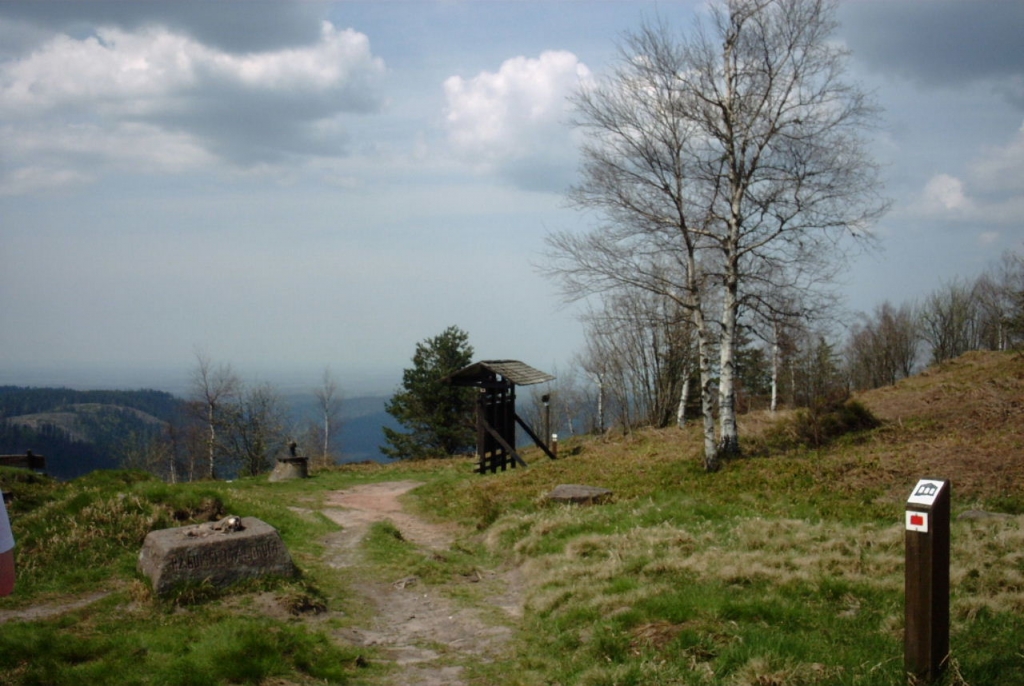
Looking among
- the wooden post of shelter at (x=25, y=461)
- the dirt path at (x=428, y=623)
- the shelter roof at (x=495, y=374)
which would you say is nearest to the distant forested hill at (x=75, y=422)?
the wooden post of shelter at (x=25, y=461)

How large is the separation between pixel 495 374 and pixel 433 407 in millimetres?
23476

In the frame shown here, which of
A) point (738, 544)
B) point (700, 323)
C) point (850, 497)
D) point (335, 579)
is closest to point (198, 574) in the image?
point (335, 579)

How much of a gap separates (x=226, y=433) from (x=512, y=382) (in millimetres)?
37951

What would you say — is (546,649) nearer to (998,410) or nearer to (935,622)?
(935,622)

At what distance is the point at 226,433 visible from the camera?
51.6 m

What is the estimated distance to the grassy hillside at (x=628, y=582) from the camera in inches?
219

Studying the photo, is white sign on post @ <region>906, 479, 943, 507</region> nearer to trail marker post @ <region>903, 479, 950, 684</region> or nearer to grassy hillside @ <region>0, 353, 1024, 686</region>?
trail marker post @ <region>903, 479, 950, 684</region>

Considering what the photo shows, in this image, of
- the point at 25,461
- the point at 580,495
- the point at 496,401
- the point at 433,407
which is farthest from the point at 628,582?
the point at 433,407

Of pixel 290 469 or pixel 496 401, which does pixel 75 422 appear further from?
pixel 496 401

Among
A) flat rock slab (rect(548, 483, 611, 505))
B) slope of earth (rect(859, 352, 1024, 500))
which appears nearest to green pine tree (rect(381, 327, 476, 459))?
slope of earth (rect(859, 352, 1024, 500))

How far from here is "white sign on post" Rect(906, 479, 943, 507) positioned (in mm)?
4855

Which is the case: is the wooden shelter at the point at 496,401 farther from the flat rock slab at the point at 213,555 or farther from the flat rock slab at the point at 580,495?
the flat rock slab at the point at 213,555

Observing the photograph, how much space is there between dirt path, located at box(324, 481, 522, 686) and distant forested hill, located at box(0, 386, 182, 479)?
6316 centimetres

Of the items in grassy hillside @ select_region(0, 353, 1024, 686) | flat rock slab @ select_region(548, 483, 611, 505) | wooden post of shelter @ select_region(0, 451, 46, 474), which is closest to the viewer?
grassy hillside @ select_region(0, 353, 1024, 686)
